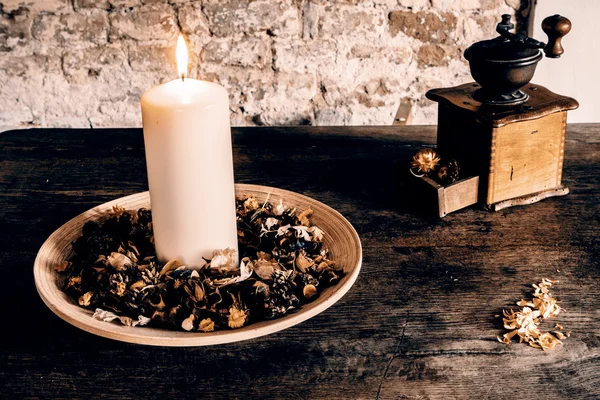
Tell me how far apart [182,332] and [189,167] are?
0.60 feet

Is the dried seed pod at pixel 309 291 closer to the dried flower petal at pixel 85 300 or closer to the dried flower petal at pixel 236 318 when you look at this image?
the dried flower petal at pixel 236 318

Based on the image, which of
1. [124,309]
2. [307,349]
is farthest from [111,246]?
[307,349]

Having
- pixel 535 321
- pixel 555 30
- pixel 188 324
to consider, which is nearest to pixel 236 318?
pixel 188 324

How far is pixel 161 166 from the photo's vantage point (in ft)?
2.40

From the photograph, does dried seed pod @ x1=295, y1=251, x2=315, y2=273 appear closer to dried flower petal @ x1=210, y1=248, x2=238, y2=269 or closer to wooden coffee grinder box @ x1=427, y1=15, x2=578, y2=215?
dried flower petal @ x1=210, y1=248, x2=238, y2=269

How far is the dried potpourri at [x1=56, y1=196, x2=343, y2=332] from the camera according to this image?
2.32 ft

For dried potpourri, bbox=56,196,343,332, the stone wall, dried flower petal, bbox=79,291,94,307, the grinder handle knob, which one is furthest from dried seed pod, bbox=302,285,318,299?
the stone wall

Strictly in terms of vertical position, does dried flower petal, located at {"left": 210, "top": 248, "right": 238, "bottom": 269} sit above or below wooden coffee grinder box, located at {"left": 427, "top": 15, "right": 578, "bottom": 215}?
below

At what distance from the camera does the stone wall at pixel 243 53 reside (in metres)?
1.77

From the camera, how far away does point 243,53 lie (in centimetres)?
182

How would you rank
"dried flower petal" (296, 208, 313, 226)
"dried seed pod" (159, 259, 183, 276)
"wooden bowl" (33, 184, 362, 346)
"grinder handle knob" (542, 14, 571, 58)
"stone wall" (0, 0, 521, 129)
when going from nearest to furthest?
1. "wooden bowl" (33, 184, 362, 346)
2. "dried seed pod" (159, 259, 183, 276)
3. "dried flower petal" (296, 208, 313, 226)
4. "grinder handle knob" (542, 14, 571, 58)
5. "stone wall" (0, 0, 521, 129)

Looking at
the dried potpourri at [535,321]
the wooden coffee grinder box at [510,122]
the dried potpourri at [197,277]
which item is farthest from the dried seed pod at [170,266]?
the wooden coffee grinder box at [510,122]

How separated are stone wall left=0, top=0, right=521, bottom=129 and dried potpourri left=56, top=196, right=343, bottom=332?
3.35 feet

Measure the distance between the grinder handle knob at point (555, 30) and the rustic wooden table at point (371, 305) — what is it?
0.77 ft
